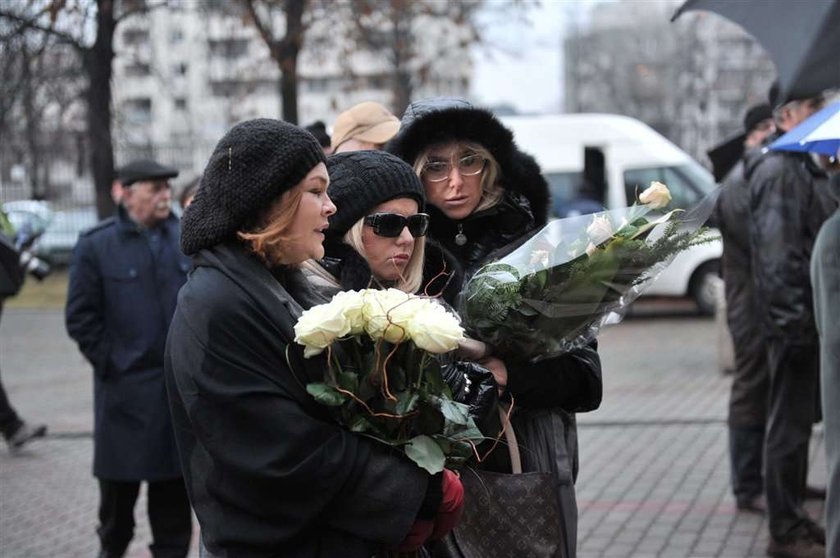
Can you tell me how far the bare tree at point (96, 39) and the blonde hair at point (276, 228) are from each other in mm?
8422

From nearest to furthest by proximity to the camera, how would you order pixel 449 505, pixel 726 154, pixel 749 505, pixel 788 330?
pixel 449 505
pixel 788 330
pixel 749 505
pixel 726 154

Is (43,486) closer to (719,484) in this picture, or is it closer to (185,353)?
(719,484)

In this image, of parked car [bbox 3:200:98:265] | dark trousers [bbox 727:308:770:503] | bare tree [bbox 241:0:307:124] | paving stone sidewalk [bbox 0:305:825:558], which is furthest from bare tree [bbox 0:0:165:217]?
parked car [bbox 3:200:98:265]

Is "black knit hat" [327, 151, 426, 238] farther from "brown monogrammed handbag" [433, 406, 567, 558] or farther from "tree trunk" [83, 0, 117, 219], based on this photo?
"tree trunk" [83, 0, 117, 219]

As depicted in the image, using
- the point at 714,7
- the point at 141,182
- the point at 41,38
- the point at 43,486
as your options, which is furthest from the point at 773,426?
the point at 41,38

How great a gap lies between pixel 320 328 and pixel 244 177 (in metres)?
0.42

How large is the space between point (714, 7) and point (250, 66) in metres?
16.7

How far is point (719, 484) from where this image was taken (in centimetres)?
774

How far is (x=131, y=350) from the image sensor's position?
6145 millimetres

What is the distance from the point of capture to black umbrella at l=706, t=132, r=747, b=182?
27.1ft

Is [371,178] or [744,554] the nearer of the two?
[371,178]

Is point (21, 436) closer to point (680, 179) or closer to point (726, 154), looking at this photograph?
point (726, 154)

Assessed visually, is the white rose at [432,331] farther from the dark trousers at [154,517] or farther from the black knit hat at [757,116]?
the black knit hat at [757,116]

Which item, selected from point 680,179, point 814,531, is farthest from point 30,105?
point 814,531
